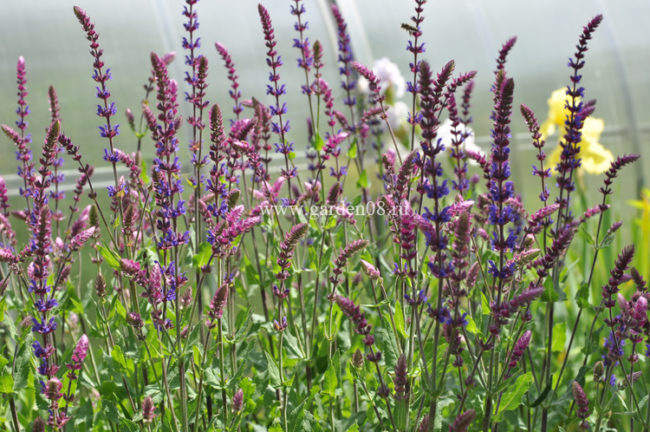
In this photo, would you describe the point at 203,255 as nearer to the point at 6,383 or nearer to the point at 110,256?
the point at 110,256

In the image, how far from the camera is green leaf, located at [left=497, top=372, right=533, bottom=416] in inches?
78.7

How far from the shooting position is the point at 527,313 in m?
2.02

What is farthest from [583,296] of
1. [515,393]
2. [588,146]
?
Result: [588,146]

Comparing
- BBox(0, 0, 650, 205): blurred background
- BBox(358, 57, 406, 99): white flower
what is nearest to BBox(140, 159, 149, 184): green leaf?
BBox(0, 0, 650, 205): blurred background

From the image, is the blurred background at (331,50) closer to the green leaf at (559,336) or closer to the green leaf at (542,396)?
the green leaf at (559,336)

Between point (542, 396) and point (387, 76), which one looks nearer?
point (542, 396)

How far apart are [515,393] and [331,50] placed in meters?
4.28

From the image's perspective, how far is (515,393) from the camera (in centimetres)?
201

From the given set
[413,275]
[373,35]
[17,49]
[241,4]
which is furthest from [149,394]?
[373,35]

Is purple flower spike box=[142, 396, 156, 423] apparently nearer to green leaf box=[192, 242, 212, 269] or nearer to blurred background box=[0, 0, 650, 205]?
green leaf box=[192, 242, 212, 269]

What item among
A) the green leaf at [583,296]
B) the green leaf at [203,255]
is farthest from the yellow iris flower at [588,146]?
the green leaf at [203,255]

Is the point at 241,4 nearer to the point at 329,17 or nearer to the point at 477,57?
the point at 329,17

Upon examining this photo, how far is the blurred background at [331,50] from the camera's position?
13.8 ft

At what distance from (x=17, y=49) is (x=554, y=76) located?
5.09 m
